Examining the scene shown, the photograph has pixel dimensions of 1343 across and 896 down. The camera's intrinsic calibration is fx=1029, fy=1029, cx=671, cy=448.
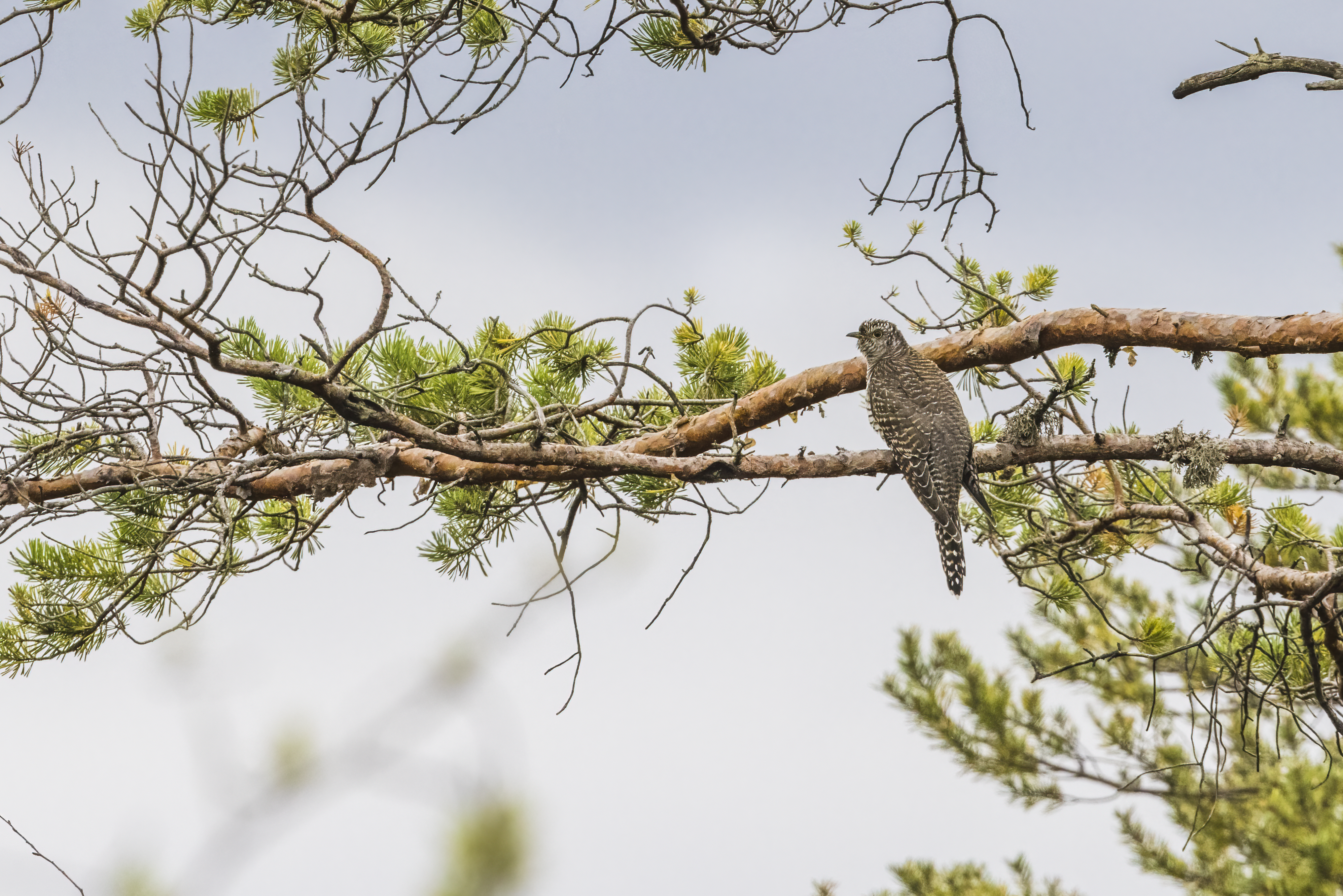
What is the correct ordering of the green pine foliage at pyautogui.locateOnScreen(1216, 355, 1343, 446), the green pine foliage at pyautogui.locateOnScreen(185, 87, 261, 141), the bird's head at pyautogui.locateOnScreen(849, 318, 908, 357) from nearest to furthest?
the green pine foliage at pyautogui.locateOnScreen(185, 87, 261, 141), the bird's head at pyautogui.locateOnScreen(849, 318, 908, 357), the green pine foliage at pyautogui.locateOnScreen(1216, 355, 1343, 446)

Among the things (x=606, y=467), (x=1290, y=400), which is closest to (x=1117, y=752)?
(x=1290, y=400)

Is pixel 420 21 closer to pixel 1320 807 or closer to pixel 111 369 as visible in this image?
pixel 111 369

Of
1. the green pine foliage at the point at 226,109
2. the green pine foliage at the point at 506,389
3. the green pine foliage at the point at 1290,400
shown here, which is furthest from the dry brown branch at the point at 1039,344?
the green pine foliage at the point at 1290,400

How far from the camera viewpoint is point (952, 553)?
4809 millimetres

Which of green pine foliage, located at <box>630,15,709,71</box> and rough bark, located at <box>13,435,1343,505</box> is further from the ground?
green pine foliage, located at <box>630,15,709,71</box>

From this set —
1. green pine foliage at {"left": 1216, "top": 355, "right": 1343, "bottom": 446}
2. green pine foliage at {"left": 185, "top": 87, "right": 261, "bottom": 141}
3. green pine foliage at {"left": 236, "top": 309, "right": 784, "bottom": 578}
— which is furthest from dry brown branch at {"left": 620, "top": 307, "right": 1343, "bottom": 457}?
green pine foliage at {"left": 1216, "top": 355, "right": 1343, "bottom": 446}

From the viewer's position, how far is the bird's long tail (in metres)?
4.76

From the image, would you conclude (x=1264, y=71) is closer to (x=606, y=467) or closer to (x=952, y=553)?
(x=952, y=553)

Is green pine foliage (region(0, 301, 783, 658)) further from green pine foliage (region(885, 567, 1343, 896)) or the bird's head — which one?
green pine foliage (region(885, 567, 1343, 896))

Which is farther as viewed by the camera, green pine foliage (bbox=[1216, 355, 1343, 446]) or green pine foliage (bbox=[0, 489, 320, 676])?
green pine foliage (bbox=[1216, 355, 1343, 446])

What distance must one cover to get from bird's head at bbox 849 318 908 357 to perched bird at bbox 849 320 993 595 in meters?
0.41

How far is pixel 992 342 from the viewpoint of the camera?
481 cm

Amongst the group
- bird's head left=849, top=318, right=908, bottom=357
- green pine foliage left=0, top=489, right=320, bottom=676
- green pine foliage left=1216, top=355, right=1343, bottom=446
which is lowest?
green pine foliage left=0, top=489, right=320, bottom=676

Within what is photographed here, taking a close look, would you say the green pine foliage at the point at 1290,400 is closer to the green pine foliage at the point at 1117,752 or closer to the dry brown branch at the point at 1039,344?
the green pine foliage at the point at 1117,752
